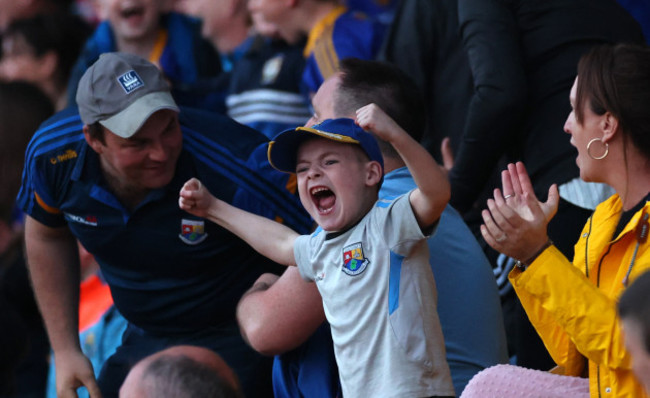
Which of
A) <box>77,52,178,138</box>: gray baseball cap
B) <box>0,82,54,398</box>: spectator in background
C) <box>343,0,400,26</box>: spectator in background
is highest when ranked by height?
<box>77,52,178,138</box>: gray baseball cap

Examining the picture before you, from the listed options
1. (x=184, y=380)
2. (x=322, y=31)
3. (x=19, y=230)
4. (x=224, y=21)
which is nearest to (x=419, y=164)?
(x=184, y=380)

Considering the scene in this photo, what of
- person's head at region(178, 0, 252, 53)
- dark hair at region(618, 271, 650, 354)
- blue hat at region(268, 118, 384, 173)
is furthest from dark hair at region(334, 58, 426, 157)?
person's head at region(178, 0, 252, 53)

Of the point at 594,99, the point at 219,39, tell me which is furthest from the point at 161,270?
the point at 219,39

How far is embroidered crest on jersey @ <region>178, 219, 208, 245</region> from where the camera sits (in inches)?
137

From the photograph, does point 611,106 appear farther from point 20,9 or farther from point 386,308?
point 20,9

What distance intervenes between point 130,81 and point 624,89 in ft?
5.27

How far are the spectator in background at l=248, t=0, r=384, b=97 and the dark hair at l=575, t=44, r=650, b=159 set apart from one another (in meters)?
1.86

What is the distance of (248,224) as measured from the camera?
3.00 metres

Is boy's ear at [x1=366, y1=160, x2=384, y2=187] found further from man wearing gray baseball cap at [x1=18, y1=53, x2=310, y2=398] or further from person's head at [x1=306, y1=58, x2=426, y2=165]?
man wearing gray baseball cap at [x1=18, y1=53, x2=310, y2=398]

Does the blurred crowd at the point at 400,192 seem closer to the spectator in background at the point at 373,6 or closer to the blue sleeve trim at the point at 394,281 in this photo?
the blue sleeve trim at the point at 394,281

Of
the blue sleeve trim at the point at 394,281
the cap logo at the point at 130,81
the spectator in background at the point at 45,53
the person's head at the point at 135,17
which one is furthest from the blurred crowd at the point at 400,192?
the spectator in background at the point at 45,53

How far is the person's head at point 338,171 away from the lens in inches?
102

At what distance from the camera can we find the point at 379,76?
10.4 feet

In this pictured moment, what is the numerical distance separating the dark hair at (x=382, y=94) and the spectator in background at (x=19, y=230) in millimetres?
2570
